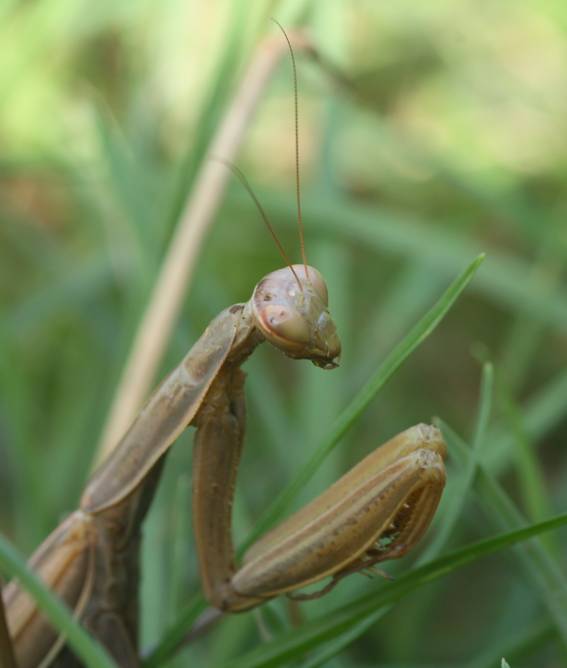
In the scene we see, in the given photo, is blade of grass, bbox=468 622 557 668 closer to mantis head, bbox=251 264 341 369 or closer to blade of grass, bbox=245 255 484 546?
blade of grass, bbox=245 255 484 546

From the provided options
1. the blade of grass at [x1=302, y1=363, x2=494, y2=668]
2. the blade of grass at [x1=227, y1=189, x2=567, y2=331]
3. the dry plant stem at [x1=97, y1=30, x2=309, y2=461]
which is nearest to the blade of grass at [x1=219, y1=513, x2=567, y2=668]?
the blade of grass at [x1=302, y1=363, x2=494, y2=668]

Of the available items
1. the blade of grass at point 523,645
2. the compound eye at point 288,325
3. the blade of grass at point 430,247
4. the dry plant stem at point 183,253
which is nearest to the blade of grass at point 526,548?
the blade of grass at point 523,645

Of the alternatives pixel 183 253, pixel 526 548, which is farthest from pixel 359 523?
pixel 183 253

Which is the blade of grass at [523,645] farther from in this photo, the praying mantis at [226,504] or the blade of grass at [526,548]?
the praying mantis at [226,504]

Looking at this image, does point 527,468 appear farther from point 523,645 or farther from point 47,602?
point 47,602

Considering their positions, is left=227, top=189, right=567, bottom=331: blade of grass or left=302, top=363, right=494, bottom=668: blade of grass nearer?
left=302, top=363, right=494, bottom=668: blade of grass

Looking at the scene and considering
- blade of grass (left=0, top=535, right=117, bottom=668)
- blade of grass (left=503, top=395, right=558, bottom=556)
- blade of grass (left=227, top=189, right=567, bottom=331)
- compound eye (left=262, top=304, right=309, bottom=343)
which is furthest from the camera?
blade of grass (left=227, top=189, right=567, bottom=331)
